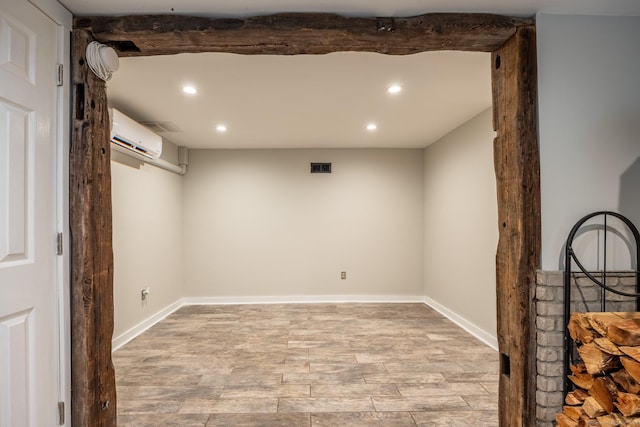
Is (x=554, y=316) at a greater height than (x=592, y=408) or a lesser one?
greater

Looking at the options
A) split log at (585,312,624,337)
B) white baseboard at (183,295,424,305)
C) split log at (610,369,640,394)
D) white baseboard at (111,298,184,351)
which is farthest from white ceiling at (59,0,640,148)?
white baseboard at (183,295,424,305)

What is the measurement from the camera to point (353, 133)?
4527 millimetres

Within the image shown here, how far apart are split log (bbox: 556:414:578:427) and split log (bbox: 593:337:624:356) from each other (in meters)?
0.37

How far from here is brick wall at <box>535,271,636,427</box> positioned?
1.73 meters

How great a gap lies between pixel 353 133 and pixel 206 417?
3473mm

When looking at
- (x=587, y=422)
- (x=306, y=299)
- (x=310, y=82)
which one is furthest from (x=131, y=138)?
(x=587, y=422)

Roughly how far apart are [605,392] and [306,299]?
4179 millimetres

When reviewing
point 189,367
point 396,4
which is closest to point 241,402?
point 189,367

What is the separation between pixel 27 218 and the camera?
5.04 ft

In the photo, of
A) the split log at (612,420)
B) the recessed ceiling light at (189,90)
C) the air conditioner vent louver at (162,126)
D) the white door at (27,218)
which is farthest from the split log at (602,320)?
the air conditioner vent louver at (162,126)

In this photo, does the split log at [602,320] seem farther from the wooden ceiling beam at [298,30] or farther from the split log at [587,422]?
the wooden ceiling beam at [298,30]

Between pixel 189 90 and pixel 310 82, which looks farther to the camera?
pixel 189 90

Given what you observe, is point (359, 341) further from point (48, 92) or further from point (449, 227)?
point (48, 92)

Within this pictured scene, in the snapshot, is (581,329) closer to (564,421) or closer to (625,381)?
(625,381)
